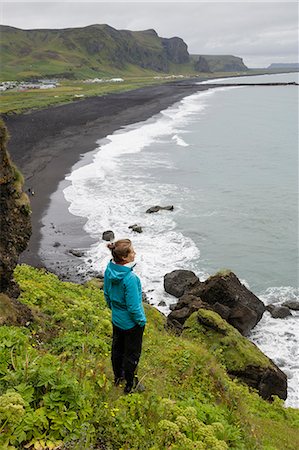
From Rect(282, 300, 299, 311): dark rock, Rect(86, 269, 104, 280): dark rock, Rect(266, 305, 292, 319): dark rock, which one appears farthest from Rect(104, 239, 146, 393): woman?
Rect(86, 269, 104, 280): dark rock

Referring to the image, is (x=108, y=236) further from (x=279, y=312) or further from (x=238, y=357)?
(x=238, y=357)

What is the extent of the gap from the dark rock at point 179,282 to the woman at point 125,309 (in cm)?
1351

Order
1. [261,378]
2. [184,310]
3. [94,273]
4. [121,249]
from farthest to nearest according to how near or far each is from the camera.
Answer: [94,273], [184,310], [261,378], [121,249]

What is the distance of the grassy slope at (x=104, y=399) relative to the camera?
5164 millimetres

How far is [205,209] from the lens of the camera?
34.1m

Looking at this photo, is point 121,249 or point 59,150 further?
point 59,150

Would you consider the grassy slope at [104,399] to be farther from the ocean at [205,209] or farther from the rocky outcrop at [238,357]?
the ocean at [205,209]

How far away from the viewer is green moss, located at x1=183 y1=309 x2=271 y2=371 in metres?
13.5

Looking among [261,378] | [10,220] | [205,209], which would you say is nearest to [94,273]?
[261,378]

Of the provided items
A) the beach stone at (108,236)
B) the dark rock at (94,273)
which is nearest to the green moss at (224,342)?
the dark rock at (94,273)

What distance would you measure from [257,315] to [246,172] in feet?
99.4

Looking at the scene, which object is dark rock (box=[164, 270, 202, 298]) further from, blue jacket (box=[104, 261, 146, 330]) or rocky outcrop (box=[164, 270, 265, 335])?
blue jacket (box=[104, 261, 146, 330])

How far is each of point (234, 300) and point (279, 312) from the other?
265cm

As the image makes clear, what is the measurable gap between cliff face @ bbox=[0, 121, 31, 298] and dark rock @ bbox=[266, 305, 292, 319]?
1243 centimetres
